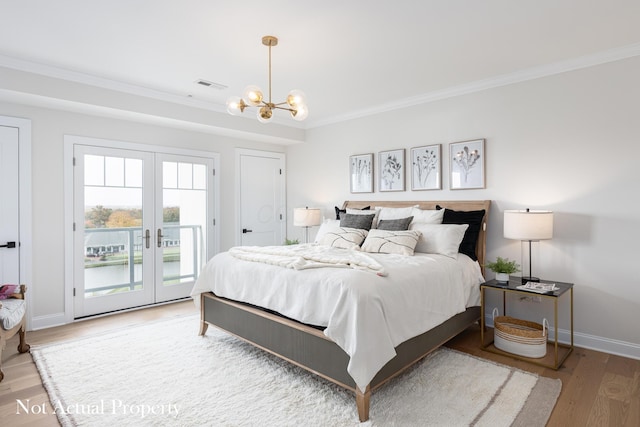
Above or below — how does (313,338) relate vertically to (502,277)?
below

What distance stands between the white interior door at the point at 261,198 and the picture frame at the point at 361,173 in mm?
1404

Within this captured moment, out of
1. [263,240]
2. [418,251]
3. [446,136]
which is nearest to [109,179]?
[263,240]

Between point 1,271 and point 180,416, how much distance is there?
2706 mm

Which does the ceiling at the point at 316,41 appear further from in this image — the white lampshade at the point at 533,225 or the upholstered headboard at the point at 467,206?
the white lampshade at the point at 533,225

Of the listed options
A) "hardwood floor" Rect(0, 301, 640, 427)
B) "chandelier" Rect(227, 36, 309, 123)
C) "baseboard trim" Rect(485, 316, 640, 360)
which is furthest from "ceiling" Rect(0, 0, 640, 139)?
"hardwood floor" Rect(0, 301, 640, 427)

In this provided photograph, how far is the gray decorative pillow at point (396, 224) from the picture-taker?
3.77 metres

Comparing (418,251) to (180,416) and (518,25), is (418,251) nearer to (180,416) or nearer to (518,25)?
(518,25)

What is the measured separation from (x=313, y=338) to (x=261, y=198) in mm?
3527

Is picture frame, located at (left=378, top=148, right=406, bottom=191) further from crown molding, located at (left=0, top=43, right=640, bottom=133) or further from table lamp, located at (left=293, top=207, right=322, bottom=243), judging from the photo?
table lamp, located at (left=293, top=207, right=322, bottom=243)

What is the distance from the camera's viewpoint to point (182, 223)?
4.80m

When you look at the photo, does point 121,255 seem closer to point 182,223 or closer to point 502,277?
point 182,223

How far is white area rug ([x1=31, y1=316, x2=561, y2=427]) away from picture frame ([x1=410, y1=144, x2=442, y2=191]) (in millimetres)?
1905

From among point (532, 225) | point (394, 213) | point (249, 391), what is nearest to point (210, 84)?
point (394, 213)

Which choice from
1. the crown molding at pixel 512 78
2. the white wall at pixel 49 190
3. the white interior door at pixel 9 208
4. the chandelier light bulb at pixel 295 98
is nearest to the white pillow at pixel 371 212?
the crown molding at pixel 512 78
